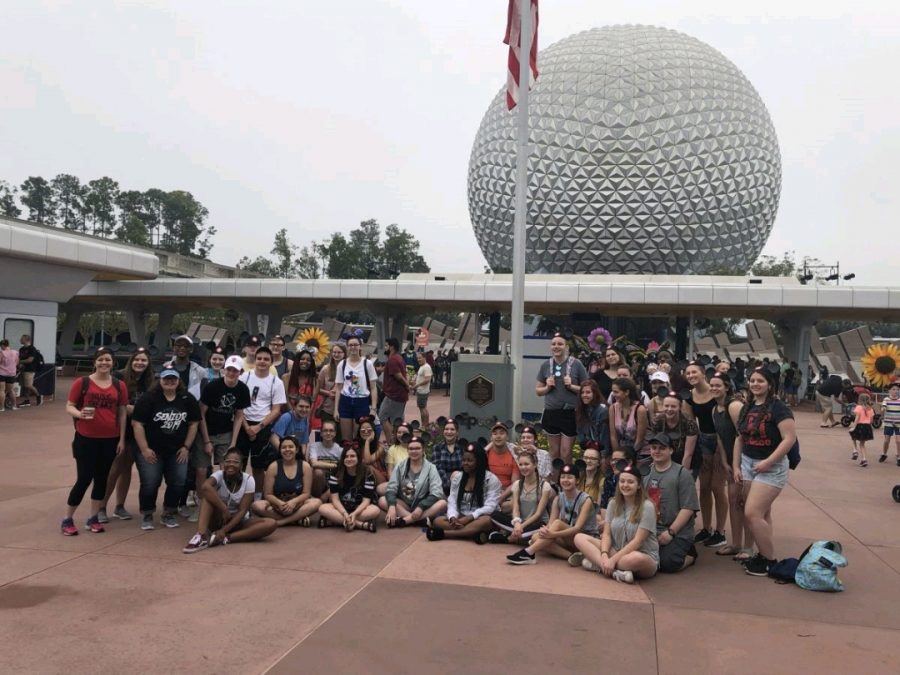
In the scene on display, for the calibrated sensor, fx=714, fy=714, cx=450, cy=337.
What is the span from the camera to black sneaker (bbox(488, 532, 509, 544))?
658cm

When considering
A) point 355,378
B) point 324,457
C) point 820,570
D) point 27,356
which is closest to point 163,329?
point 27,356

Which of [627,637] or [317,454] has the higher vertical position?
[317,454]

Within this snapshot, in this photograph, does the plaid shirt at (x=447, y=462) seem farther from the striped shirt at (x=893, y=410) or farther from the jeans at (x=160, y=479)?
the striped shirt at (x=893, y=410)

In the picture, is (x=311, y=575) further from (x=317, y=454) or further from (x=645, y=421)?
(x=645, y=421)

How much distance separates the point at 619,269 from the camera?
34.6 m

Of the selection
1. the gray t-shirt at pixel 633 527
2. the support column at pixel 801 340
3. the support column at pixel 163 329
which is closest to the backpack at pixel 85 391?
the gray t-shirt at pixel 633 527

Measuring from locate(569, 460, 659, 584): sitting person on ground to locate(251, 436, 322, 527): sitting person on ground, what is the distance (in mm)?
2666

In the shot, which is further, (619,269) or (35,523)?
(619,269)

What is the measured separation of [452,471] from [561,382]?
184 centimetres

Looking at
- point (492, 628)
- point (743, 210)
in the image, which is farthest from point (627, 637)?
point (743, 210)

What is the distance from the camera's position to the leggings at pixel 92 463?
6.59 m

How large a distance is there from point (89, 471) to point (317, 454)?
2.19 meters

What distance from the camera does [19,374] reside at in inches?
661

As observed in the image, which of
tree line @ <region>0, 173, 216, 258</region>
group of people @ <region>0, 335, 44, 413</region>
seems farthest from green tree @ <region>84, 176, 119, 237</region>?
group of people @ <region>0, 335, 44, 413</region>
